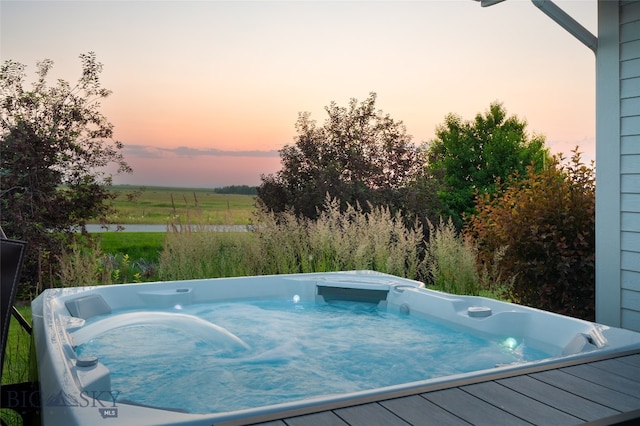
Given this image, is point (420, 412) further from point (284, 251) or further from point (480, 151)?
point (480, 151)

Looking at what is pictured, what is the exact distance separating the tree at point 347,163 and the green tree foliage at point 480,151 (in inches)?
153

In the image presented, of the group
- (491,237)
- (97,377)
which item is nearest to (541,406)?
(97,377)

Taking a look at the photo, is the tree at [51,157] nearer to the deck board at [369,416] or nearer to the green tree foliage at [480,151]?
the deck board at [369,416]

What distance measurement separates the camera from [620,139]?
3.42 m

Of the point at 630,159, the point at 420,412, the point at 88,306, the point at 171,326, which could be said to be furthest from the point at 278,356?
the point at 630,159

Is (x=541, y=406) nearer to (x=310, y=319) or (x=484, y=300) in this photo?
(x=484, y=300)

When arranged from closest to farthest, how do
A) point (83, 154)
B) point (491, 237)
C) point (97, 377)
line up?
1. point (97, 377)
2. point (491, 237)
3. point (83, 154)

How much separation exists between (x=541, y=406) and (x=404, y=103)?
7.15 m

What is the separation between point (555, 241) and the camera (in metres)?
4.34

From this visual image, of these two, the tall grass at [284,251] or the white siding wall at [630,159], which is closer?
the white siding wall at [630,159]

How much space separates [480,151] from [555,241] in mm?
10390

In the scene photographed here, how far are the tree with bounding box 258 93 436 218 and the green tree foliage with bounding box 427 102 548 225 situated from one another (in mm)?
3895

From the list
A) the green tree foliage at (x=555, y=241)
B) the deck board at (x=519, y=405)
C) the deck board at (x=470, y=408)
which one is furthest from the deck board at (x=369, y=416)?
the green tree foliage at (x=555, y=241)

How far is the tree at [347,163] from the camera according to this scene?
871cm
